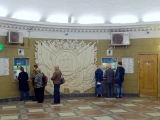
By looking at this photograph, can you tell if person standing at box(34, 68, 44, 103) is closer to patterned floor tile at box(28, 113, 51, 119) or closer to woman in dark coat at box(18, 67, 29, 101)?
woman in dark coat at box(18, 67, 29, 101)

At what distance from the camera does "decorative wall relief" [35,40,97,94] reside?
31.0 feet

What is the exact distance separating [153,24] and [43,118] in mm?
5614

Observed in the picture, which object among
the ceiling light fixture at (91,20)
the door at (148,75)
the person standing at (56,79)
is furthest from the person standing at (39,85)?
the door at (148,75)

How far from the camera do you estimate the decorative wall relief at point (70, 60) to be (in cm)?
944

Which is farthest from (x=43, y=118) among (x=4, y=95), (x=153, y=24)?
(x=153, y=24)

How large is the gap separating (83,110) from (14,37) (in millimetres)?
3639

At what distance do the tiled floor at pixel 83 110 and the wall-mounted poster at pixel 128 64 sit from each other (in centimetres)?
161

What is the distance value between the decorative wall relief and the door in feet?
6.24

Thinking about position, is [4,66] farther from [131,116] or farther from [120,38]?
[131,116]

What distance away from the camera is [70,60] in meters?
9.74

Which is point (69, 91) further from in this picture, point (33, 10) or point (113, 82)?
point (33, 10)

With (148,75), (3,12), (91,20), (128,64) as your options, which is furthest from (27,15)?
(148,75)

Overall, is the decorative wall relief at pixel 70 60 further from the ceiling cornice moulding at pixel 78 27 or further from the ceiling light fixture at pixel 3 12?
the ceiling light fixture at pixel 3 12

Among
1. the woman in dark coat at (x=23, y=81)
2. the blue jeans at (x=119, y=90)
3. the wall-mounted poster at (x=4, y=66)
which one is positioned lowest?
the blue jeans at (x=119, y=90)
